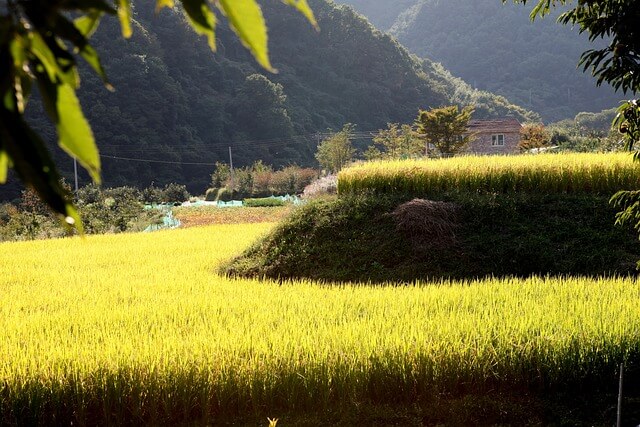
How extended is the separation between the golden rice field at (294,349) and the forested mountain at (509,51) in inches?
2608

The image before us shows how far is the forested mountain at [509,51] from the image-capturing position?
224ft

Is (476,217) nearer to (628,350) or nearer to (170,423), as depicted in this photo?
(628,350)

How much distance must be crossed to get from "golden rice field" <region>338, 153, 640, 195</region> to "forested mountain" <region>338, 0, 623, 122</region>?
198 feet

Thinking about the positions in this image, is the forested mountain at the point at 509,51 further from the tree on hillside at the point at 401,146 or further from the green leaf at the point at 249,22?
the green leaf at the point at 249,22

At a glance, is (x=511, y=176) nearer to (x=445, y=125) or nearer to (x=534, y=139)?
(x=445, y=125)

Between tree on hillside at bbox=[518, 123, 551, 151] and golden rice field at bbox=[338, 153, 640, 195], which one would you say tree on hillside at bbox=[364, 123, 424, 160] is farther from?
golden rice field at bbox=[338, 153, 640, 195]

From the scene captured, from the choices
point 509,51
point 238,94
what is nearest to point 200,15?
point 238,94

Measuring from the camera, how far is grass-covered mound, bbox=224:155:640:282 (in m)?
8.51

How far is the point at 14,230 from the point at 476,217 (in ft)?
48.0

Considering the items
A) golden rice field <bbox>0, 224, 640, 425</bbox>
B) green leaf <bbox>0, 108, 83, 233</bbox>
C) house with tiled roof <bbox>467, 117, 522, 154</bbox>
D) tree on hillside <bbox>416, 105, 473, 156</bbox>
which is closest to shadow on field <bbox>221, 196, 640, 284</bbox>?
golden rice field <bbox>0, 224, 640, 425</bbox>

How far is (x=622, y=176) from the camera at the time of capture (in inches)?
400

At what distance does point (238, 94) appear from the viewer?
4850 cm

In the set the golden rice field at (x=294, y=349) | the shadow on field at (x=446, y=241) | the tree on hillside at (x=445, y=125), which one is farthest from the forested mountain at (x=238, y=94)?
the golden rice field at (x=294, y=349)

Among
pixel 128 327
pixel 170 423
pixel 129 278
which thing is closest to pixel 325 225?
pixel 129 278
